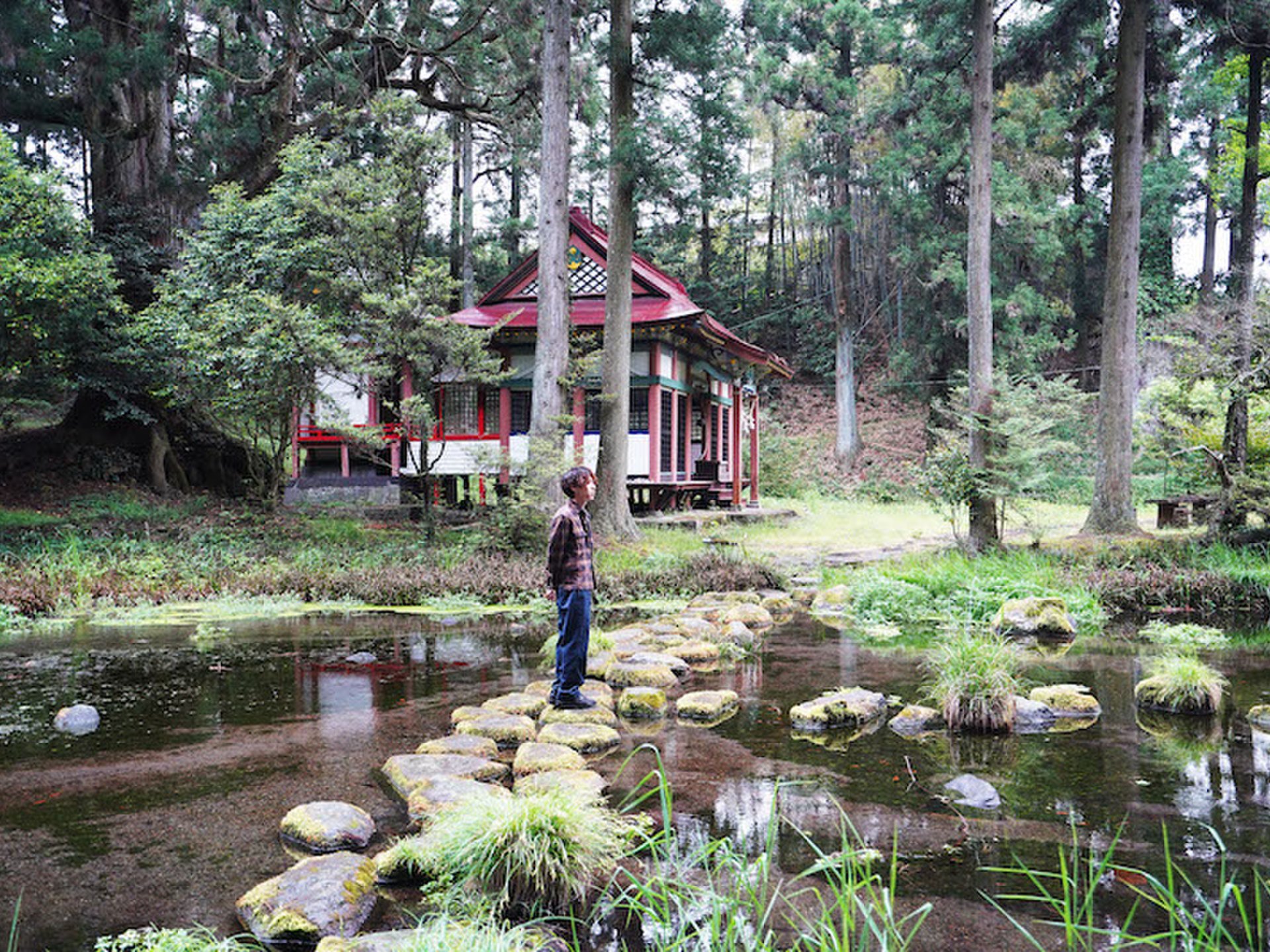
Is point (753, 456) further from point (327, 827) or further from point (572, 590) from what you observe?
point (327, 827)

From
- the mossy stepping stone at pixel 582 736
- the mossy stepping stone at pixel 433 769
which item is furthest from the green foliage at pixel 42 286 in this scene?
the mossy stepping stone at pixel 582 736

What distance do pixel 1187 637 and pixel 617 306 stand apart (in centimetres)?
819

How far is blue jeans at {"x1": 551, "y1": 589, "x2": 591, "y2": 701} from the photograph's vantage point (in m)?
4.72

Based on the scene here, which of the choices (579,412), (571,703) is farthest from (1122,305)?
(571,703)

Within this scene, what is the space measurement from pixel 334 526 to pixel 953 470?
9499 millimetres

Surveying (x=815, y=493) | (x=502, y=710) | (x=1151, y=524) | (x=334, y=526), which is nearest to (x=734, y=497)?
(x=815, y=493)

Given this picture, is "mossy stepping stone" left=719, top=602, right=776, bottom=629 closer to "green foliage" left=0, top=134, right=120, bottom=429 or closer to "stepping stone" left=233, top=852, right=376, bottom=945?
"stepping stone" left=233, top=852, right=376, bottom=945

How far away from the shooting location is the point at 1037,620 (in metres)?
7.40

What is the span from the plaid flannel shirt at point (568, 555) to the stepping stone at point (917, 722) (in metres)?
1.91

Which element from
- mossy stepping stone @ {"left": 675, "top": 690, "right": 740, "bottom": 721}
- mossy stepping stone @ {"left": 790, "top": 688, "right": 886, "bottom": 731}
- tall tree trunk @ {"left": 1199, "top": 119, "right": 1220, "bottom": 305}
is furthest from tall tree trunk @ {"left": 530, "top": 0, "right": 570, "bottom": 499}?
tall tree trunk @ {"left": 1199, "top": 119, "right": 1220, "bottom": 305}

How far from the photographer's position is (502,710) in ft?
15.5

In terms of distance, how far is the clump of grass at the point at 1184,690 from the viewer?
4805mm

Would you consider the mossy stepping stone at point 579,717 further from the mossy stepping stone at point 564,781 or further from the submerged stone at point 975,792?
the submerged stone at point 975,792

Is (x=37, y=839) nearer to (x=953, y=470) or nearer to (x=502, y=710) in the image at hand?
(x=502, y=710)
